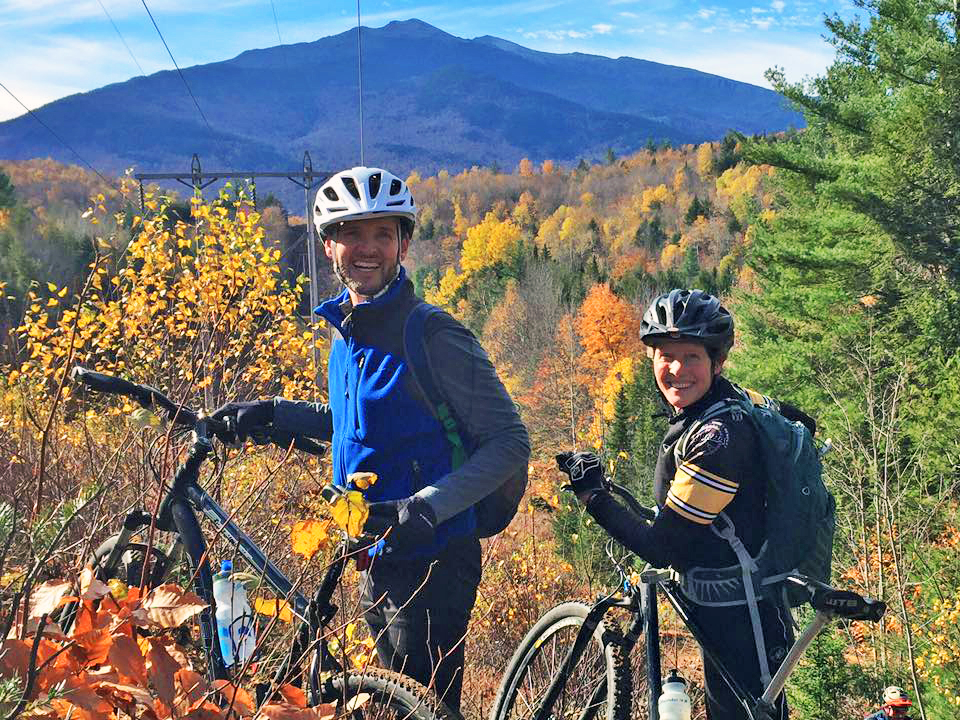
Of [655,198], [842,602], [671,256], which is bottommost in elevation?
[671,256]

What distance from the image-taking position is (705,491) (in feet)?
8.58

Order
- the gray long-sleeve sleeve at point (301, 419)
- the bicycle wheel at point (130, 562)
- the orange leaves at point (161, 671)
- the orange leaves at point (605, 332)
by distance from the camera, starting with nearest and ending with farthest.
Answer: the orange leaves at point (161, 671) < the bicycle wheel at point (130, 562) < the gray long-sleeve sleeve at point (301, 419) < the orange leaves at point (605, 332)

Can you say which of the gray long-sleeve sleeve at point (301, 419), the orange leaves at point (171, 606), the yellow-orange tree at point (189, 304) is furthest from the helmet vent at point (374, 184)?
the yellow-orange tree at point (189, 304)

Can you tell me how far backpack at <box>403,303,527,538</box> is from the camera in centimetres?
266

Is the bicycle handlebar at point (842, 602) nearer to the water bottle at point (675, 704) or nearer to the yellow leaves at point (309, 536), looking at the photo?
the water bottle at point (675, 704)

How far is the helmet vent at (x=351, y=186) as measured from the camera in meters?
2.84

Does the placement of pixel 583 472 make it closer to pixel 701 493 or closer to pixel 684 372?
pixel 701 493

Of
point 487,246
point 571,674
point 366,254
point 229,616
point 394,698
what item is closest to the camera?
point 394,698

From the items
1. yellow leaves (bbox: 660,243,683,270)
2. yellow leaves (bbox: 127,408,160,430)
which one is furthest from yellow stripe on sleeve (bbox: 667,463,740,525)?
yellow leaves (bbox: 660,243,683,270)

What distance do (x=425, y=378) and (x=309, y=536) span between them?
2.75 feet

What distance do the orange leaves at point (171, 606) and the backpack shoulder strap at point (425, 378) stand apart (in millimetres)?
1095

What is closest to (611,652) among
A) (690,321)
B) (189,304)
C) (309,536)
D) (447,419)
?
(447,419)

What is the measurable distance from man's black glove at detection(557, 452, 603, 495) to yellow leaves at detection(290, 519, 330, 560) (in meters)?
1.00

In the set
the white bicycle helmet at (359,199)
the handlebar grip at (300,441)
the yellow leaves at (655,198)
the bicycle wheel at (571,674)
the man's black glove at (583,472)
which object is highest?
the white bicycle helmet at (359,199)
